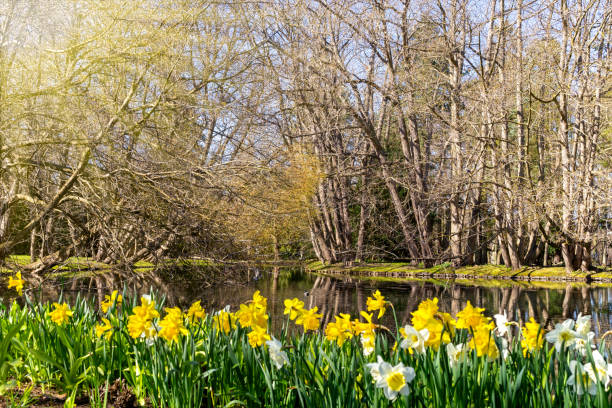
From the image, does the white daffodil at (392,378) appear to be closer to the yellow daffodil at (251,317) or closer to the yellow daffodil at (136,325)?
the yellow daffodil at (251,317)

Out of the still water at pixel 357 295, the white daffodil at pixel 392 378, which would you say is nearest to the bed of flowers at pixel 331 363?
the white daffodil at pixel 392 378

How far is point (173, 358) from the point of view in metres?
2.72

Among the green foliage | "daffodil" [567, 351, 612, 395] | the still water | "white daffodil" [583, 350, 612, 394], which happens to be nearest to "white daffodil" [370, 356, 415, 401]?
the green foliage

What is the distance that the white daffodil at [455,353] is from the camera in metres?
2.41

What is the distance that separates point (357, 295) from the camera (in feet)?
40.4

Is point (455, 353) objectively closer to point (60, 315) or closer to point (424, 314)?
point (424, 314)

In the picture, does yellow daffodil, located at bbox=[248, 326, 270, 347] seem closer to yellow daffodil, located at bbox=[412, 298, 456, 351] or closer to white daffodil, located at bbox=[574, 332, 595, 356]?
yellow daffodil, located at bbox=[412, 298, 456, 351]

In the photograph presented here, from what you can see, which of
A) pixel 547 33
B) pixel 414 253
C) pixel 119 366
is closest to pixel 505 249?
pixel 414 253

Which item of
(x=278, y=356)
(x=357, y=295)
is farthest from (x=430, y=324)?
(x=357, y=295)

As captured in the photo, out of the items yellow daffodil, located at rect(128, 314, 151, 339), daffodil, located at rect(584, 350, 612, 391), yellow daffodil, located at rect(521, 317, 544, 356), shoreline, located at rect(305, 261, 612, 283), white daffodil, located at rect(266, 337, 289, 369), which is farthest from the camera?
shoreline, located at rect(305, 261, 612, 283)

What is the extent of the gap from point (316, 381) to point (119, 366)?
1.33 metres

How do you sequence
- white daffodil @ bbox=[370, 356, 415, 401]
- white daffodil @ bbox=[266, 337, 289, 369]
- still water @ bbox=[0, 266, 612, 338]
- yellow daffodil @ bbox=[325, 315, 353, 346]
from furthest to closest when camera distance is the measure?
still water @ bbox=[0, 266, 612, 338]
yellow daffodil @ bbox=[325, 315, 353, 346]
white daffodil @ bbox=[266, 337, 289, 369]
white daffodil @ bbox=[370, 356, 415, 401]

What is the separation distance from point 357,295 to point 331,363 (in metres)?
10.2

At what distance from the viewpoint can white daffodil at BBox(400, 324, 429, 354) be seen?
235 centimetres
